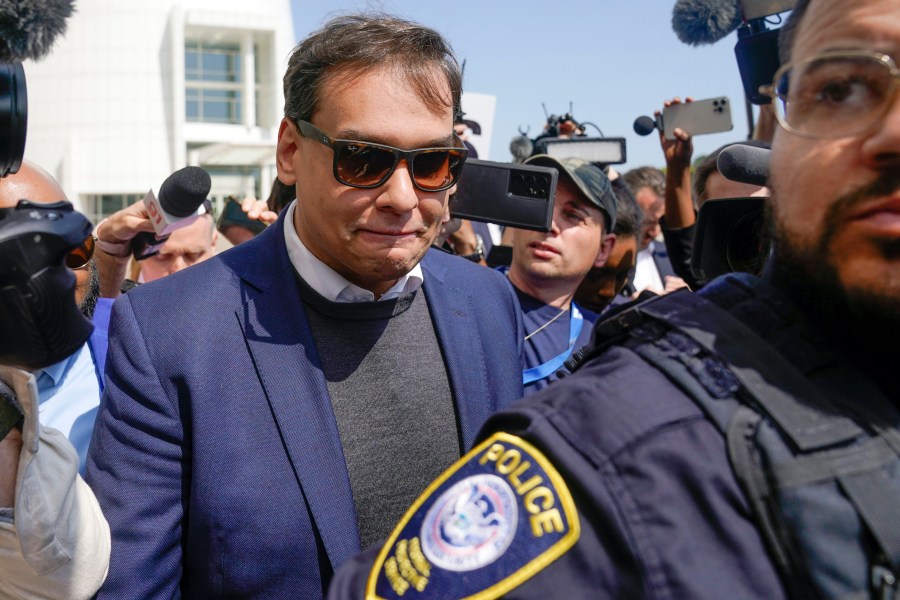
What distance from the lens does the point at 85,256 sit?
1982 mm

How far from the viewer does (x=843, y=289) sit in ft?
3.34

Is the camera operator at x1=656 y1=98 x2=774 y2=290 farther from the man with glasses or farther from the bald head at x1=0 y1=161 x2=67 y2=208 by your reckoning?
the bald head at x1=0 y1=161 x2=67 y2=208

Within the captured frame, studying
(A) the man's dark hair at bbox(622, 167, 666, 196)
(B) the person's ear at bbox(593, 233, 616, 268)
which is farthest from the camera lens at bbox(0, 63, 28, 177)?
(A) the man's dark hair at bbox(622, 167, 666, 196)

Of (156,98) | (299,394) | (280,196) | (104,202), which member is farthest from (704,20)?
(156,98)

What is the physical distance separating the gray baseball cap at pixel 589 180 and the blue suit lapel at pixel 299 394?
1.56 m

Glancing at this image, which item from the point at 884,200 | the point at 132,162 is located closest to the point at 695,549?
the point at 884,200

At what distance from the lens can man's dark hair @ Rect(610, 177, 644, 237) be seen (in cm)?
370

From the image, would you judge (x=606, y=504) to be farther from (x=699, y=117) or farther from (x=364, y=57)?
A: (x=699, y=117)

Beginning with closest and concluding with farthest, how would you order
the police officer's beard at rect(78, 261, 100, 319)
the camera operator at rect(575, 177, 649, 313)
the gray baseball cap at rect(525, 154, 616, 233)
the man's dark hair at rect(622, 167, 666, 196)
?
the police officer's beard at rect(78, 261, 100, 319)
the gray baseball cap at rect(525, 154, 616, 233)
the camera operator at rect(575, 177, 649, 313)
the man's dark hair at rect(622, 167, 666, 196)

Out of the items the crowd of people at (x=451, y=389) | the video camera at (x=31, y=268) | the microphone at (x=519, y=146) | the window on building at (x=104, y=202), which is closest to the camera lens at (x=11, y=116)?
the video camera at (x=31, y=268)

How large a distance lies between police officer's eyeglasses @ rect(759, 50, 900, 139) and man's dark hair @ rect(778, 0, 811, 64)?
0.09 metres

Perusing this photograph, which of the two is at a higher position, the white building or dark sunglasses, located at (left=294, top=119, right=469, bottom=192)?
dark sunglasses, located at (left=294, top=119, right=469, bottom=192)

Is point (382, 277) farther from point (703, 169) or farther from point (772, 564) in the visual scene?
point (703, 169)

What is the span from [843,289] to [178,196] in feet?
7.30
